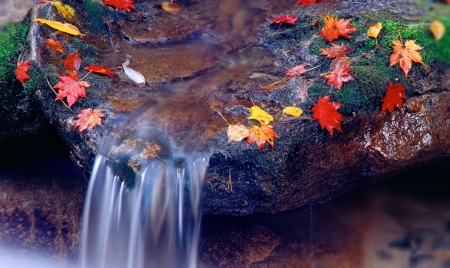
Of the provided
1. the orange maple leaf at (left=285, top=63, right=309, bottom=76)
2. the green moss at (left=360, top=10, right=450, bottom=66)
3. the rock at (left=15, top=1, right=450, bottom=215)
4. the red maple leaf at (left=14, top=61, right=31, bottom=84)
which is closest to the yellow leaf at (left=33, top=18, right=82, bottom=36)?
the rock at (left=15, top=1, right=450, bottom=215)

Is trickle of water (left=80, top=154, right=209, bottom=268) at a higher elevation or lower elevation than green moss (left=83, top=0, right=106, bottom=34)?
lower

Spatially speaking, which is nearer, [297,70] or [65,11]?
[297,70]

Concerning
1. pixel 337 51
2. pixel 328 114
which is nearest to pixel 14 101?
pixel 328 114

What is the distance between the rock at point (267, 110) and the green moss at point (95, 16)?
0.55ft

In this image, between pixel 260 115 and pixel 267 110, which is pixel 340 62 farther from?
pixel 260 115

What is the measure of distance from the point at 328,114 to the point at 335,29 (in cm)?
125

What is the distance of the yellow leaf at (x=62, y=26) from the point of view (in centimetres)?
364

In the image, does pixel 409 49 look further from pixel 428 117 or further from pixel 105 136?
pixel 105 136

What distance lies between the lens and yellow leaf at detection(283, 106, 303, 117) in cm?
299

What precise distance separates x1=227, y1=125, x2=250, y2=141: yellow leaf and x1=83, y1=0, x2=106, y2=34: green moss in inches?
82.7

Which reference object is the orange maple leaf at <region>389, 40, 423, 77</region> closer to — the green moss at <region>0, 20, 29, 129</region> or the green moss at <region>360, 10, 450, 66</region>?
the green moss at <region>360, 10, 450, 66</region>

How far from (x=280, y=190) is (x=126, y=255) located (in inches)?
63.3

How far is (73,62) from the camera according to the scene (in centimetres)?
346

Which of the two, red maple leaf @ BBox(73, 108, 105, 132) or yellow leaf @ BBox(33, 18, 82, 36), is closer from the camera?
red maple leaf @ BBox(73, 108, 105, 132)
